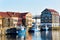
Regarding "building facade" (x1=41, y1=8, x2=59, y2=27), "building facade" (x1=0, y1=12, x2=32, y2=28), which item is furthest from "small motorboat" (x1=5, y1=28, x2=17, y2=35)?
"building facade" (x1=41, y1=8, x2=59, y2=27)

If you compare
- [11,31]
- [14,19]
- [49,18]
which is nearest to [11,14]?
[14,19]

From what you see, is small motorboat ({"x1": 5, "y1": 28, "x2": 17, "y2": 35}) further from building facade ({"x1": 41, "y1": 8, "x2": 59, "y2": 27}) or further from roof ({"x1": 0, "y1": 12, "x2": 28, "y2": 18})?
building facade ({"x1": 41, "y1": 8, "x2": 59, "y2": 27})

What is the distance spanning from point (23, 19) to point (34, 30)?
272 cm

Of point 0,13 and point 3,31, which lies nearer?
point 3,31

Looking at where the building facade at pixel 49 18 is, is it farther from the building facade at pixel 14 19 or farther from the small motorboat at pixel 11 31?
the small motorboat at pixel 11 31

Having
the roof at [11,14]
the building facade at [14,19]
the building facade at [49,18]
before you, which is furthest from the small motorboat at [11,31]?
the building facade at [49,18]

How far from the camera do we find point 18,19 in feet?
102

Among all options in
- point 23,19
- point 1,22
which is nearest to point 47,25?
point 23,19

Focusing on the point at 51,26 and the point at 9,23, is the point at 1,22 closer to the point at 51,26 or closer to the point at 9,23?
the point at 9,23

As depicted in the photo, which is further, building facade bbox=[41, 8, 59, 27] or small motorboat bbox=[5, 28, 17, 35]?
building facade bbox=[41, 8, 59, 27]

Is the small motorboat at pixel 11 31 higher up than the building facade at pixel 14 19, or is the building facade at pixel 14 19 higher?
the building facade at pixel 14 19

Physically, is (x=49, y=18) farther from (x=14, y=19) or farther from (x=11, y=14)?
(x=14, y=19)

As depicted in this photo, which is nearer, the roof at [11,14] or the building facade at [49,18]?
the roof at [11,14]

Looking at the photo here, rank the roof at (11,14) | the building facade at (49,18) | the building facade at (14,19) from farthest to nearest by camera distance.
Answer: the building facade at (49,18) < the roof at (11,14) < the building facade at (14,19)
